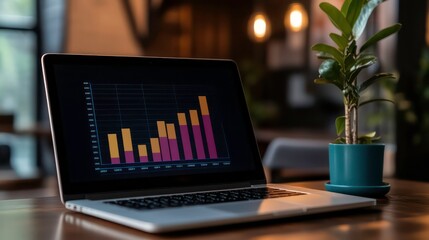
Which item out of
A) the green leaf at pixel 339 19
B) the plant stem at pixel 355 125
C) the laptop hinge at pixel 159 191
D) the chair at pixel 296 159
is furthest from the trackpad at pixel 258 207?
the chair at pixel 296 159

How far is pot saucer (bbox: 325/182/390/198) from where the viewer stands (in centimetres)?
111

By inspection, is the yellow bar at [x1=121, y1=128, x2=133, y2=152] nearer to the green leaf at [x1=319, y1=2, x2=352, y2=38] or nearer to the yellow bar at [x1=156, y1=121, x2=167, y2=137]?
the yellow bar at [x1=156, y1=121, x2=167, y2=137]

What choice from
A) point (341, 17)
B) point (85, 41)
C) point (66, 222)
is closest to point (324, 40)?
point (85, 41)

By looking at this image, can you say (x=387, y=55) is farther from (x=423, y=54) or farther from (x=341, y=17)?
(x=341, y=17)

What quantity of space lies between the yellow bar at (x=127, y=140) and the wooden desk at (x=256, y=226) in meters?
0.14

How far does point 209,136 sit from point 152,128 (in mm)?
107

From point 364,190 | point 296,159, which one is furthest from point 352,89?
point 296,159

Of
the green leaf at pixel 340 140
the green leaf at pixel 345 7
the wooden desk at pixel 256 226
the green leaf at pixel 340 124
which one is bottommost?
the wooden desk at pixel 256 226

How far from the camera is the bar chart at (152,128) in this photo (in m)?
1.02

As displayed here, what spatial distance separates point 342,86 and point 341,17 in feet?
0.39

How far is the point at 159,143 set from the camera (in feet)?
3.48

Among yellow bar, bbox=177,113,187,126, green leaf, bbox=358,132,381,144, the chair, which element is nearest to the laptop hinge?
yellow bar, bbox=177,113,187,126

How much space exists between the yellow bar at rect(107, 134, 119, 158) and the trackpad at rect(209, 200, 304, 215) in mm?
206

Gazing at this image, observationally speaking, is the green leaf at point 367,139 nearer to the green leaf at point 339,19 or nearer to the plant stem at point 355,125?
the plant stem at point 355,125
